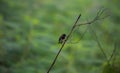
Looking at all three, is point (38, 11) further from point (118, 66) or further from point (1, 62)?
point (118, 66)

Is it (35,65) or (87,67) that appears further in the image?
(87,67)

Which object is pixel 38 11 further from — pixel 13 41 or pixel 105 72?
pixel 105 72

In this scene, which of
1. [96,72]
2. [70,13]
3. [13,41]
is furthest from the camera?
[70,13]

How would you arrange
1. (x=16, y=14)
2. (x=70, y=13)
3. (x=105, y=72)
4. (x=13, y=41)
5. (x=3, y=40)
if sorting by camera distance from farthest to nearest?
(x=70, y=13) → (x=16, y=14) → (x=13, y=41) → (x=3, y=40) → (x=105, y=72)

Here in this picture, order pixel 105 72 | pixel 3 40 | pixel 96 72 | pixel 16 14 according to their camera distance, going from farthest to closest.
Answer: pixel 16 14
pixel 3 40
pixel 96 72
pixel 105 72

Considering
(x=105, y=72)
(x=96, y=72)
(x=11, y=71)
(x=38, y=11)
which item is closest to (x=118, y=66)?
(x=105, y=72)

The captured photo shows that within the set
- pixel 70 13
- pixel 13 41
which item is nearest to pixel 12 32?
pixel 13 41

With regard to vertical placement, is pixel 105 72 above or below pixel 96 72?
above

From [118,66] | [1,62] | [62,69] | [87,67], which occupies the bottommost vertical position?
[87,67]

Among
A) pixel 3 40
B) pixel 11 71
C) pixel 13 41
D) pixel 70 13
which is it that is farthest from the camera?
pixel 70 13
